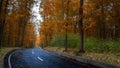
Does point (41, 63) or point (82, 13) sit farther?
point (82, 13)

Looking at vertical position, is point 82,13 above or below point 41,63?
above

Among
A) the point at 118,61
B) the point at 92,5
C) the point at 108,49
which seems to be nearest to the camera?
the point at 118,61

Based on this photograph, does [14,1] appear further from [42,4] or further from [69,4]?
[42,4]

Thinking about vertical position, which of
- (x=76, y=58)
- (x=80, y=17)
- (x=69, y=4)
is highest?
(x=69, y=4)

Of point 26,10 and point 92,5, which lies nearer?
point 92,5

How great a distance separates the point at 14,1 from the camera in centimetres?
2980

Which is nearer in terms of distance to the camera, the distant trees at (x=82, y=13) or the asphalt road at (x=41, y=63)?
the asphalt road at (x=41, y=63)

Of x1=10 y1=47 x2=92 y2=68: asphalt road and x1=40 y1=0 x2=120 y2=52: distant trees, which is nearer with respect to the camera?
x1=10 y1=47 x2=92 y2=68: asphalt road

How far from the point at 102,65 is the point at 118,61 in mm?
1218

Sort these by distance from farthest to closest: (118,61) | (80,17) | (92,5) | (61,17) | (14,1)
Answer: (61,17) < (14,1) < (92,5) < (80,17) < (118,61)

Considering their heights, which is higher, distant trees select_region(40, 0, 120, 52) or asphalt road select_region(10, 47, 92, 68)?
distant trees select_region(40, 0, 120, 52)

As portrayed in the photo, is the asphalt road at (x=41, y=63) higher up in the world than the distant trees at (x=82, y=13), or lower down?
lower down

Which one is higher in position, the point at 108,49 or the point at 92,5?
the point at 92,5

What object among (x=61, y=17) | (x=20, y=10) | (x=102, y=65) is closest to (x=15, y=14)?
(x=20, y=10)
